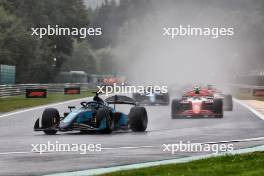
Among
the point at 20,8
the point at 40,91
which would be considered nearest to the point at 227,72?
the point at 20,8

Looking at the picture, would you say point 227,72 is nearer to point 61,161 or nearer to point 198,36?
point 198,36

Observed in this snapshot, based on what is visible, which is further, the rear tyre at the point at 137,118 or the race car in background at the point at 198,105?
the race car in background at the point at 198,105

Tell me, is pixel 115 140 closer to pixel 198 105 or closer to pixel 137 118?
pixel 137 118

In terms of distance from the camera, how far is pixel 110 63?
128250 mm

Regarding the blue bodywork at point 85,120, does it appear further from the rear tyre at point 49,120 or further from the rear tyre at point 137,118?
the rear tyre at point 137,118

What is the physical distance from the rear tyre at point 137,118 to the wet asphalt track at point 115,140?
0.84 ft

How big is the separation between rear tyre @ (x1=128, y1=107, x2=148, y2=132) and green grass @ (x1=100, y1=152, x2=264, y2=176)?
662 centimetres

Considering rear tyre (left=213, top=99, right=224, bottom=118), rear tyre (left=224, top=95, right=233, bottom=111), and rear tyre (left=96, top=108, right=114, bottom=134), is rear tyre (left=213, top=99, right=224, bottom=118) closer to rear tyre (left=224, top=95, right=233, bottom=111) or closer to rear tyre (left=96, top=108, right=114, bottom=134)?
rear tyre (left=224, top=95, right=233, bottom=111)

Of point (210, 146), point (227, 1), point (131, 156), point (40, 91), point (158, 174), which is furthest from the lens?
point (227, 1)

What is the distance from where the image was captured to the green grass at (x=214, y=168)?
10.9 metres

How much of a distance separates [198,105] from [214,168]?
14.3m

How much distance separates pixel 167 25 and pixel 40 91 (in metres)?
87.3

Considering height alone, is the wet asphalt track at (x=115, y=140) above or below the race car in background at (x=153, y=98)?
below

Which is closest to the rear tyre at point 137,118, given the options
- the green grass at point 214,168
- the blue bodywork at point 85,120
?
the blue bodywork at point 85,120
